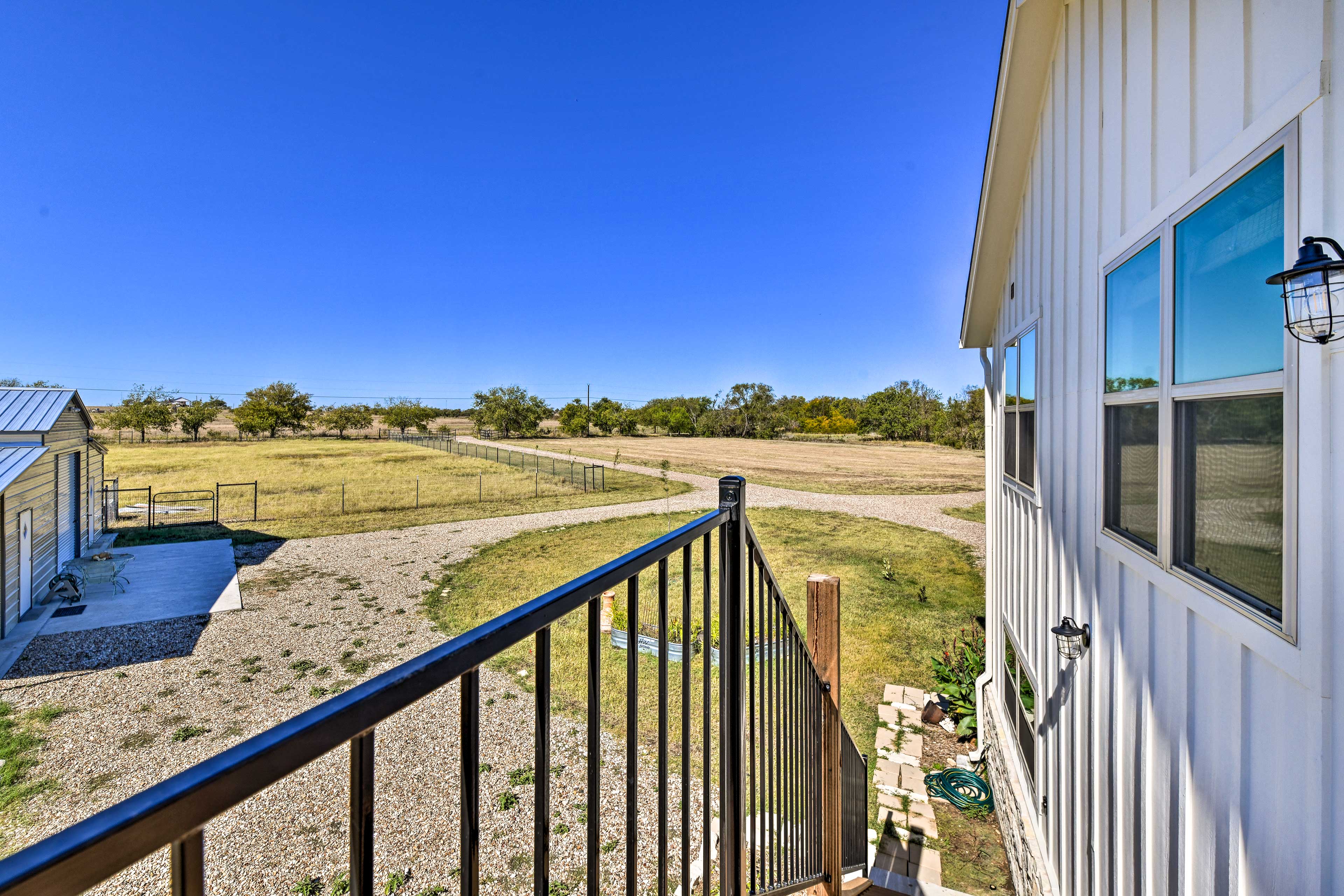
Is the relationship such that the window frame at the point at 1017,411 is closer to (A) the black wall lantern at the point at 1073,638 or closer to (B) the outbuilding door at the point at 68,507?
(A) the black wall lantern at the point at 1073,638

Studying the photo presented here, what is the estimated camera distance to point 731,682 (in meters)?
1.50

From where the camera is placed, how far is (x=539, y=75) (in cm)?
1911

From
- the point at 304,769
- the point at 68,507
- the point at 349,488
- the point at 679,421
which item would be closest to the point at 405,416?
the point at 679,421

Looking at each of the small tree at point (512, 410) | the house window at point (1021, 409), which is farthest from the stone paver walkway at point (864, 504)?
the small tree at point (512, 410)

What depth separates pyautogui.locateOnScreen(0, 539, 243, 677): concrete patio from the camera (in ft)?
26.0

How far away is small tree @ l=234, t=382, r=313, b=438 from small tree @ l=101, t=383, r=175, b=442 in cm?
468

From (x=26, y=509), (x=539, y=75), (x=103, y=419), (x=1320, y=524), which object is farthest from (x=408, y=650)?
(x=103, y=419)

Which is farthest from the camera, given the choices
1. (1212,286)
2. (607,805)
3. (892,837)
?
(607,805)

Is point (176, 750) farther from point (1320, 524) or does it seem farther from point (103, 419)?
point (103, 419)

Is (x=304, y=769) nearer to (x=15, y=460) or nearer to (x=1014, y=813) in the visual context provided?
(x=1014, y=813)

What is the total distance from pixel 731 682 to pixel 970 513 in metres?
17.3

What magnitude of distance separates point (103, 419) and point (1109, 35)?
62812mm

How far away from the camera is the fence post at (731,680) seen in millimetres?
1472

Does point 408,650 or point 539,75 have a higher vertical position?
point 539,75
